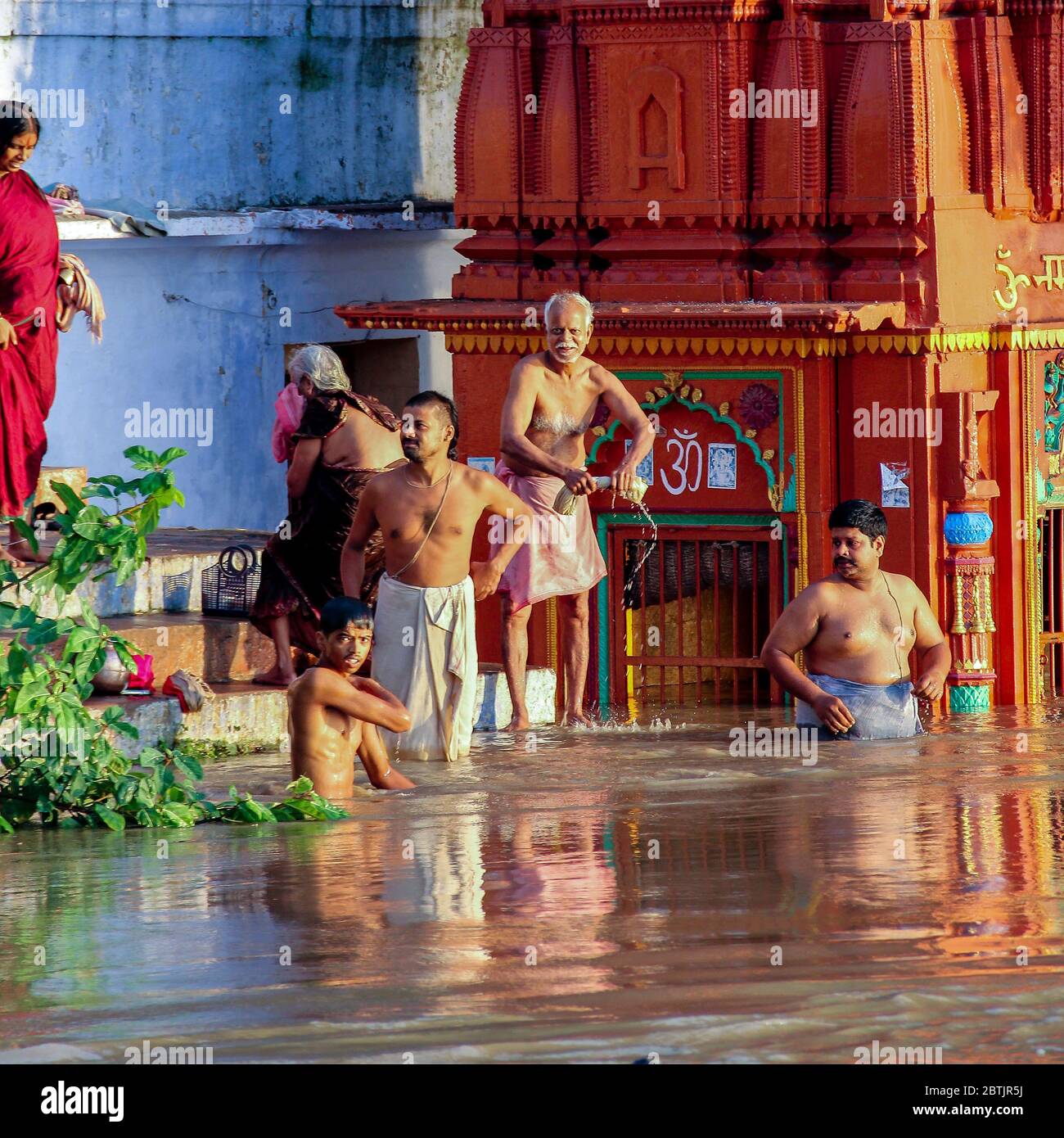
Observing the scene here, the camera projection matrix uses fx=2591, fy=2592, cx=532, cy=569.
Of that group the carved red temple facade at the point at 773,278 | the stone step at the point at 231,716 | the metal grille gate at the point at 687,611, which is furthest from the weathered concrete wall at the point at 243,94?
the stone step at the point at 231,716

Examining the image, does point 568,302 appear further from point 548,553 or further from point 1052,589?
point 1052,589

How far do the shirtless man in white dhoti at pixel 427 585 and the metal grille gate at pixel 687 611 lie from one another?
9.13 ft

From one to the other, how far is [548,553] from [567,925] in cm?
458

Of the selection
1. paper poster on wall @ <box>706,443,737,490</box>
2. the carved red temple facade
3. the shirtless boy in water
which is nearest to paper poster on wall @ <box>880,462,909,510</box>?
the carved red temple facade

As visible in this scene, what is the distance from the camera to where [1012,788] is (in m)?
9.81

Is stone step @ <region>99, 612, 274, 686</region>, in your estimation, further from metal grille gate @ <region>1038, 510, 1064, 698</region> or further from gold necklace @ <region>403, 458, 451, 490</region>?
metal grille gate @ <region>1038, 510, 1064, 698</region>

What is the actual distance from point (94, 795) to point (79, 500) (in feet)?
3.40

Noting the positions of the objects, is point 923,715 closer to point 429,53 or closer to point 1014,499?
point 1014,499

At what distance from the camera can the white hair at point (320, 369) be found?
1130 centimetres

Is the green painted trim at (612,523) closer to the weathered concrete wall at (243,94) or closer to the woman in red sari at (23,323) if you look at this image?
the woman in red sari at (23,323)

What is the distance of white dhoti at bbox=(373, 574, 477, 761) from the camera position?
10.5 m

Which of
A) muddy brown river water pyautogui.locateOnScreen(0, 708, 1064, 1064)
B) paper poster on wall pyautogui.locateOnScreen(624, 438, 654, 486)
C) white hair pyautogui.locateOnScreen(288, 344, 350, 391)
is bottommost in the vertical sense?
muddy brown river water pyautogui.locateOnScreen(0, 708, 1064, 1064)

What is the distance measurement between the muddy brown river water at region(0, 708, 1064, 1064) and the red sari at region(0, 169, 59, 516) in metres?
2.03

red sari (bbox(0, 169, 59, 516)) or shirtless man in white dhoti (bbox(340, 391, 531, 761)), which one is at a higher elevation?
red sari (bbox(0, 169, 59, 516))
